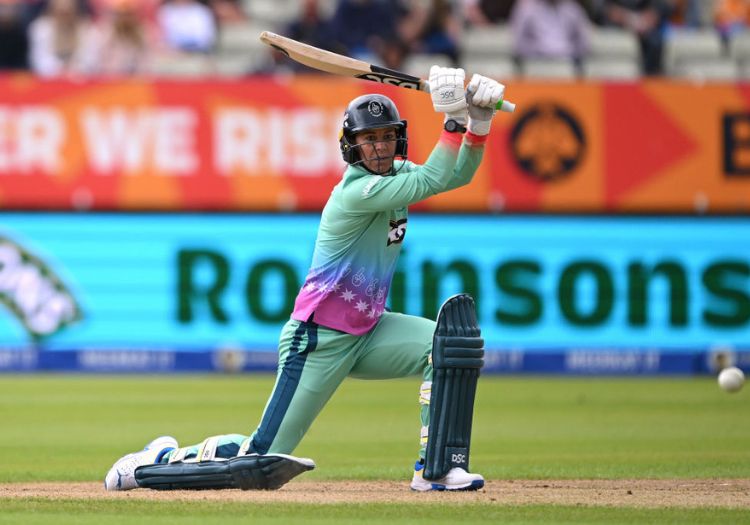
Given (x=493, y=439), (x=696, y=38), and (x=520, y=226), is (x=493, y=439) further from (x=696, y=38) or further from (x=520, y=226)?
(x=696, y=38)

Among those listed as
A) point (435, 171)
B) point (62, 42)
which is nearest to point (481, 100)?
point (435, 171)

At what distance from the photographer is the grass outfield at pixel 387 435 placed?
7387 mm

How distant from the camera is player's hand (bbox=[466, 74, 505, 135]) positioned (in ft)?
25.3

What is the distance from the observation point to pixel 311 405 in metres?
7.94

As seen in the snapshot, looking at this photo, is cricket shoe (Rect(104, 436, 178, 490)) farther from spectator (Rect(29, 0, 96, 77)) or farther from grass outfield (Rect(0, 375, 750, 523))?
spectator (Rect(29, 0, 96, 77))

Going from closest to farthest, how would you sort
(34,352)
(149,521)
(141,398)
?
(149,521), (141,398), (34,352)

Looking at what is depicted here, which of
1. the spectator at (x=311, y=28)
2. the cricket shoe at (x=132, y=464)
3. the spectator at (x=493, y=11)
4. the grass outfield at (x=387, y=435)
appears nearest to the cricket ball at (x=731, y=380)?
the grass outfield at (x=387, y=435)

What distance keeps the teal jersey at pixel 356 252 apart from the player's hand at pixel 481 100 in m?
0.06

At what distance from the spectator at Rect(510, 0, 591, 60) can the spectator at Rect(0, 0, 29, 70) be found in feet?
19.0

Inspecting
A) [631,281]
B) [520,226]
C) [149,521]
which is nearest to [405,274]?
[520,226]

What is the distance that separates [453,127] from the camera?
7.78 metres

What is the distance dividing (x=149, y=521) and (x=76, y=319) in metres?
11.0

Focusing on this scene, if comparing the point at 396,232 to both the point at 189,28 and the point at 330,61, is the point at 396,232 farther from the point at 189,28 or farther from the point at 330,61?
the point at 189,28

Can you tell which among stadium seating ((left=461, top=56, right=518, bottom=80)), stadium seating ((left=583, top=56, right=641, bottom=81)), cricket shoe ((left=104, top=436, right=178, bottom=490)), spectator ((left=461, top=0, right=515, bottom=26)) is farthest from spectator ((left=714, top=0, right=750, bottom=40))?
cricket shoe ((left=104, top=436, right=178, bottom=490))
